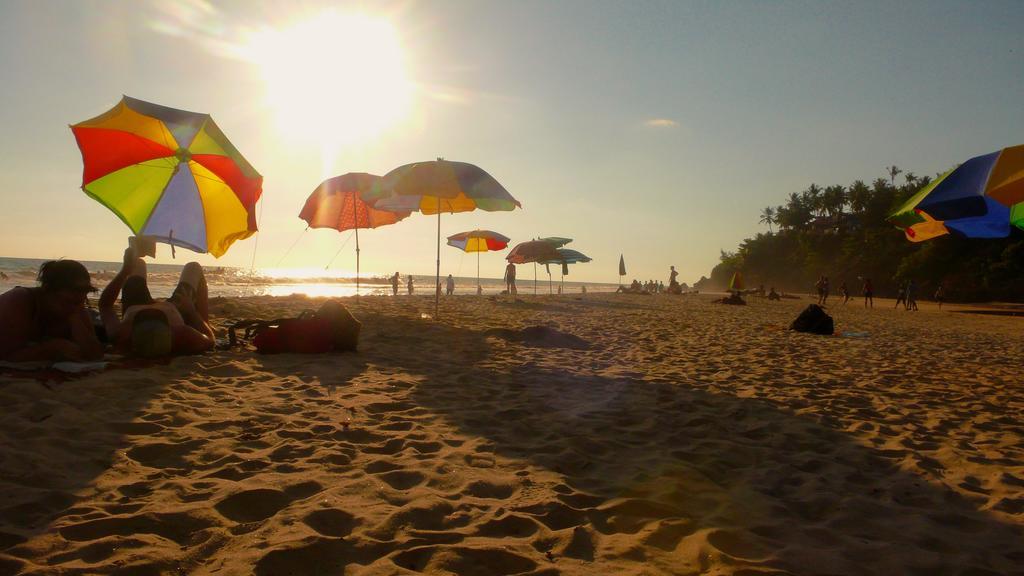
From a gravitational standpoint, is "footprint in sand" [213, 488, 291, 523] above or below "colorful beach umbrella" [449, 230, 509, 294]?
below

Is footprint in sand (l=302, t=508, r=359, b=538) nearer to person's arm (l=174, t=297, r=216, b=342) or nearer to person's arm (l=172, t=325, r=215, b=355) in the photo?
person's arm (l=172, t=325, r=215, b=355)

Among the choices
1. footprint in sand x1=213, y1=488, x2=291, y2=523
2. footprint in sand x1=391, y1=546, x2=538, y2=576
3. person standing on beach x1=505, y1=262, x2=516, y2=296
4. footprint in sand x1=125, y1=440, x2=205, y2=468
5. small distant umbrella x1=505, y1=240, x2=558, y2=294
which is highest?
small distant umbrella x1=505, y1=240, x2=558, y2=294

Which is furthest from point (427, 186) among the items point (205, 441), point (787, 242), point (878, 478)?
point (787, 242)

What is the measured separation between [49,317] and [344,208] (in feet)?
28.7

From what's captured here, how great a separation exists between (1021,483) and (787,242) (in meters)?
70.8

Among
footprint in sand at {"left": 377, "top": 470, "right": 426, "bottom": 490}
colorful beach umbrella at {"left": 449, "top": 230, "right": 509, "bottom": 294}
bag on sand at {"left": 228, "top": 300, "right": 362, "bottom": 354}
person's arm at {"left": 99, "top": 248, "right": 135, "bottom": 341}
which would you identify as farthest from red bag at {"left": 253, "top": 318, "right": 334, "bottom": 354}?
colorful beach umbrella at {"left": 449, "top": 230, "right": 509, "bottom": 294}

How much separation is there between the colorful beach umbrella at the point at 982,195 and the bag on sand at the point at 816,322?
3.74 metres

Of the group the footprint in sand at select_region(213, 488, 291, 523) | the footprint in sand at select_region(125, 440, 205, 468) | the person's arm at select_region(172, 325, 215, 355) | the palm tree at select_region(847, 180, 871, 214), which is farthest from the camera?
the palm tree at select_region(847, 180, 871, 214)

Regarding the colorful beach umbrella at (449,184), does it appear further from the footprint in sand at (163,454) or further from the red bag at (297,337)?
the footprint in sand at (163,454)

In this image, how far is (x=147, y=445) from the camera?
9.86ft

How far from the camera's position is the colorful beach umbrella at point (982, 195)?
5.48 meters

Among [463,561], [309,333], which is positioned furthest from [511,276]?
[463,561]

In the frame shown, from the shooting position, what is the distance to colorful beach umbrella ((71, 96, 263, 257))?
20.0 feet

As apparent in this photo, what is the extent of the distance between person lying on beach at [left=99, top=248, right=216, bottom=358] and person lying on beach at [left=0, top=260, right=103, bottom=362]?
53cm
